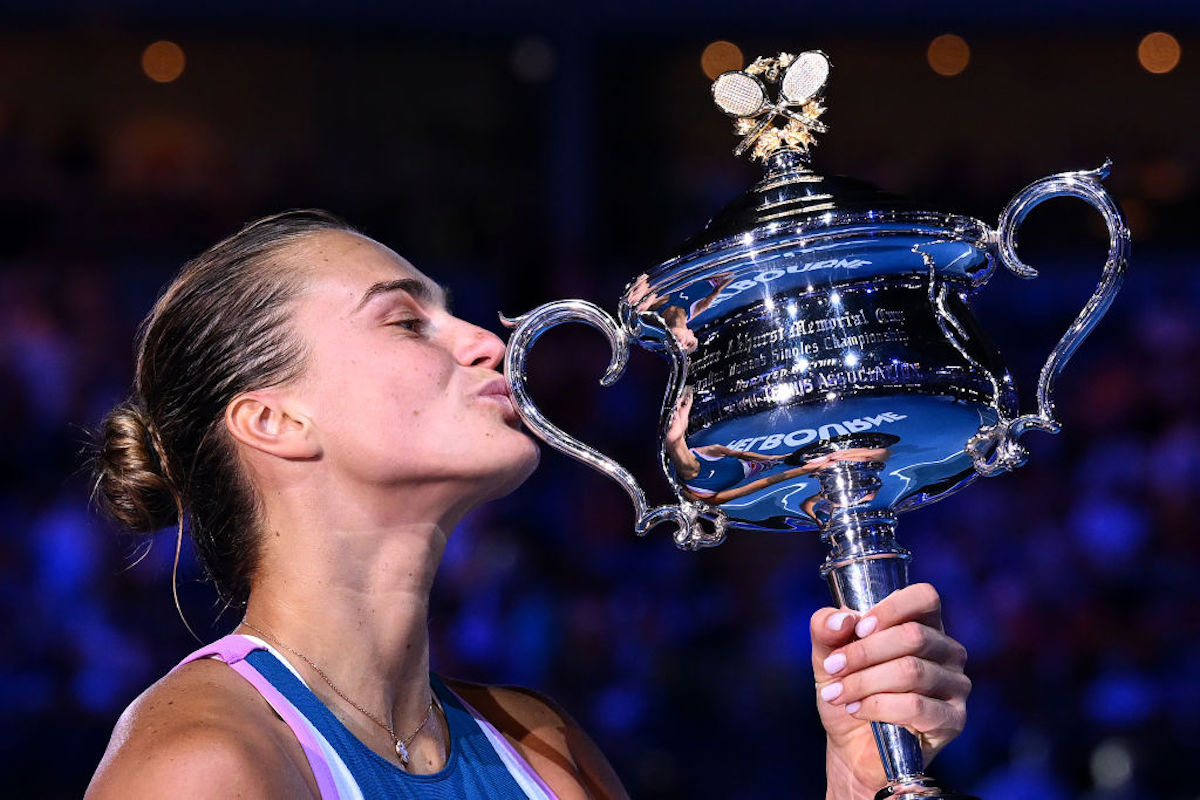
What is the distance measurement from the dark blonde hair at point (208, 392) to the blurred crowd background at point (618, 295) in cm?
17

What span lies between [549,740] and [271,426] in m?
0.46

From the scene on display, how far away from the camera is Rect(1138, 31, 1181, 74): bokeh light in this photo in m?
6.53

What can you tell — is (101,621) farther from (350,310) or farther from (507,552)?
(350,310)

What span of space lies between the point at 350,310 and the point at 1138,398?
13.1 feet

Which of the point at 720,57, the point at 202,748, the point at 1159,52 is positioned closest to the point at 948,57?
the point at 1159,52

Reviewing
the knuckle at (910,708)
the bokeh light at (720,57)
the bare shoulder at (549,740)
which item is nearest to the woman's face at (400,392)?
the bare shoulder at (549,740)

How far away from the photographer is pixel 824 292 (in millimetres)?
1226

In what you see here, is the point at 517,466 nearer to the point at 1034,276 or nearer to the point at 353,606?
the point at 353,606

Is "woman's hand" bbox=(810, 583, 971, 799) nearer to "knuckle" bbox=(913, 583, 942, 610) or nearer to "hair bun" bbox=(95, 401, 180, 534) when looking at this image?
"knuckle" bbox=(913, 583, 942, 610)

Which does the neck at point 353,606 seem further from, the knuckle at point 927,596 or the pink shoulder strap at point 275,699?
the knuckle at point 927,596

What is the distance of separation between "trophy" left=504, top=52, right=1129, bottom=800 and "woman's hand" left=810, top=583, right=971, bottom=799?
0.02m

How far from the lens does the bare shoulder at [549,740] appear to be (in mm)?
1515

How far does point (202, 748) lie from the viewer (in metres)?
1.10

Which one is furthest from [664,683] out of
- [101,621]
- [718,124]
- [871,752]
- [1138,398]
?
[718,124]
